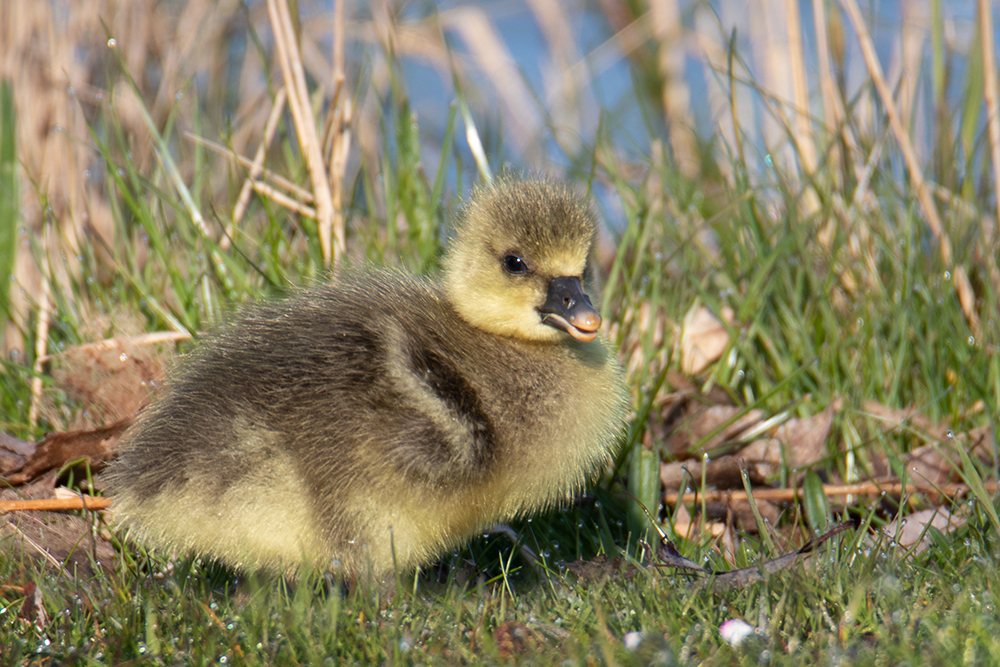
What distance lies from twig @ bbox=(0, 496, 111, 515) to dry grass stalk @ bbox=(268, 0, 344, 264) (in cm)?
99

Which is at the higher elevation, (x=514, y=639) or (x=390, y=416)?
(x=390, y=416)

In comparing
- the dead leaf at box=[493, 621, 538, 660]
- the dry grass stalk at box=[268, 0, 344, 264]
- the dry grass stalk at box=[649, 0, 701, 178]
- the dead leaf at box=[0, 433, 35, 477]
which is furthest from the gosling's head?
the dry grass stalk at box=[649, 0, 701, 178]

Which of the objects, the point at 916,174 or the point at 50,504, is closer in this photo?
the point at 50,504

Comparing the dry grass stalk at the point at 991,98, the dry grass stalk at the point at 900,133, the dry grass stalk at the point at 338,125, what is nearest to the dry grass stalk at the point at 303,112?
the dry grass stalk at the point at 338,125

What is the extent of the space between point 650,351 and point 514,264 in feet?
3.33

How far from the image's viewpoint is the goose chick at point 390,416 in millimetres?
1900

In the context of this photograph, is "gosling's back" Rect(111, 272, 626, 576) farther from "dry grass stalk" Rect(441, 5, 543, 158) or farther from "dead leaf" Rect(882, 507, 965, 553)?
"dry grass stalk" Rect(441, 5, 543, 158)

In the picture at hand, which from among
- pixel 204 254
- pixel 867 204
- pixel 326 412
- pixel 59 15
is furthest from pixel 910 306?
pixel 59 15

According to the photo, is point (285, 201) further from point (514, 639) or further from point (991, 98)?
point (991, 98)

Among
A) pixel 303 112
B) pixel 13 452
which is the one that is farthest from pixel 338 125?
pixel 13 452

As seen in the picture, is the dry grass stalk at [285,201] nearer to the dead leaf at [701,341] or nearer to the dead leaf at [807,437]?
the dead leaf at [701,341]

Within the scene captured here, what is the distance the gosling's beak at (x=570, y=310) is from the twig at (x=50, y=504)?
3.93ft

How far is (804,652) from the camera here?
1558mm

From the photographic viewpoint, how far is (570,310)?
2.03m
